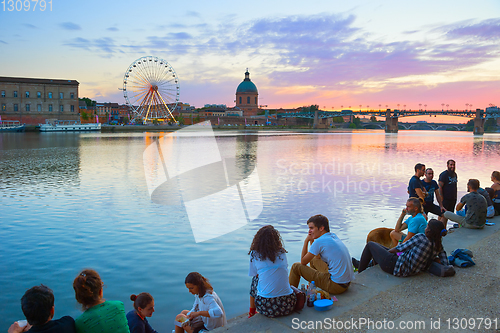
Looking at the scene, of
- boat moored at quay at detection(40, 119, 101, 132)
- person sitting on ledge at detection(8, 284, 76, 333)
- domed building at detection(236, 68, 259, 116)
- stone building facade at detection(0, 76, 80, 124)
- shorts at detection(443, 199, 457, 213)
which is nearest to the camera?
person sitting on ledge at detection(8, 284, 76, 333)

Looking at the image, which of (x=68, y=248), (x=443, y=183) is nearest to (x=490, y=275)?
(x=443, y=183)

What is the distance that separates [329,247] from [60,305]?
413cm

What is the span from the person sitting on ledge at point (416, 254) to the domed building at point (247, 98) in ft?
555

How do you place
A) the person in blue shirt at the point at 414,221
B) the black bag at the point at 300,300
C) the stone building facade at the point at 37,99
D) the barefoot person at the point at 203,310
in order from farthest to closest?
the stone building facade at the point at 37,99
the person in blue shirt at the point at 414,221
the black bag at the point at 300,300
the barefoot person at the point at 203,310

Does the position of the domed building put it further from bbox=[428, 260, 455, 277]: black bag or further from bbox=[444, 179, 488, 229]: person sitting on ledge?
bbox=[428, 260, 455, 277]: black bag

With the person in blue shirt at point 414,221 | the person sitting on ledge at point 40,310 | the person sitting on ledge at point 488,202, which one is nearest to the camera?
the person sitting on ledge at point 40,310

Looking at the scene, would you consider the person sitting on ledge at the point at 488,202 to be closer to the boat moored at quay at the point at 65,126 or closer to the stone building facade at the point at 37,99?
the boat moored at quay at the point at 65,126

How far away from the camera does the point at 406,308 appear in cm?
443

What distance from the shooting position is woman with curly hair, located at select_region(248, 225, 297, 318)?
427cm

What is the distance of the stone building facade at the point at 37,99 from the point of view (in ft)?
315

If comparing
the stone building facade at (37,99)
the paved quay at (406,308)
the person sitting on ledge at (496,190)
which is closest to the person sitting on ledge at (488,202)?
the person sitting on ledge at (496,190)

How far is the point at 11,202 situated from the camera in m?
12.2

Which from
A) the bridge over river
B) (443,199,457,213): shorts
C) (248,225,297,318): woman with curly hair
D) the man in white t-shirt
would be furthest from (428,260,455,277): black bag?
the bridge over river

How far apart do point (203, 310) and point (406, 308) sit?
96.0 inches
